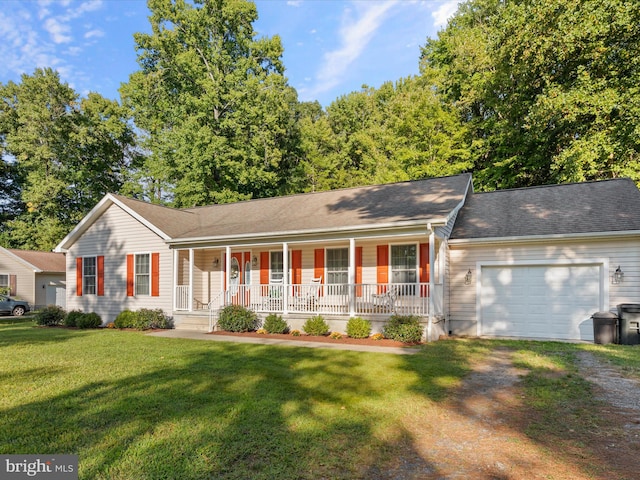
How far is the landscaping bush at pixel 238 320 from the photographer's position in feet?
40.1

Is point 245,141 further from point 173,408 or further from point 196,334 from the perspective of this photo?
point 173,408

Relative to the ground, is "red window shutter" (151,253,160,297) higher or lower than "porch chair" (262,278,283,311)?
higher

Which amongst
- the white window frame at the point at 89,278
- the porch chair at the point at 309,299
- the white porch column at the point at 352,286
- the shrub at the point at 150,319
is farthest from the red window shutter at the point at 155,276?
the white porch column at the point at 352,286

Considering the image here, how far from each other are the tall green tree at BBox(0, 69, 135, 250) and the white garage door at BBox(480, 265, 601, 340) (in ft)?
87.1

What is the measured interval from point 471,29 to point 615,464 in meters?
26.8

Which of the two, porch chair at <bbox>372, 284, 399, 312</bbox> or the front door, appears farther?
the front door

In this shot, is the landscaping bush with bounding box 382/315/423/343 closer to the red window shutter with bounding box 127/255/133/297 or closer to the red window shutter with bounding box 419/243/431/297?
the red window shutter with bounding box 419/243/431/297

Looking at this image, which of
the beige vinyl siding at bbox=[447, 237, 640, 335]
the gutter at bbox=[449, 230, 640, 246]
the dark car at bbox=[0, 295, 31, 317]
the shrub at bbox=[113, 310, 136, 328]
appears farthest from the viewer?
the dark car at bbox=[0, 295, 31, 317]

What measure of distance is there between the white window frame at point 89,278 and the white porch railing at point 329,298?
14.2 ft

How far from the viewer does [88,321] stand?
46.9ft

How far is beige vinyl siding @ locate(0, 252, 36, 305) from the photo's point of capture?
24812mm

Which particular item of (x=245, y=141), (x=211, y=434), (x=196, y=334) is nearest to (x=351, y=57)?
(x=245, y=141)

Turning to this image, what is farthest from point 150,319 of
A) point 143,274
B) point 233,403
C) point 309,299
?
point 233,403

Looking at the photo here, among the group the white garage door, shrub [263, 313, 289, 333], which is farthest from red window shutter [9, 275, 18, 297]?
the white garage door
